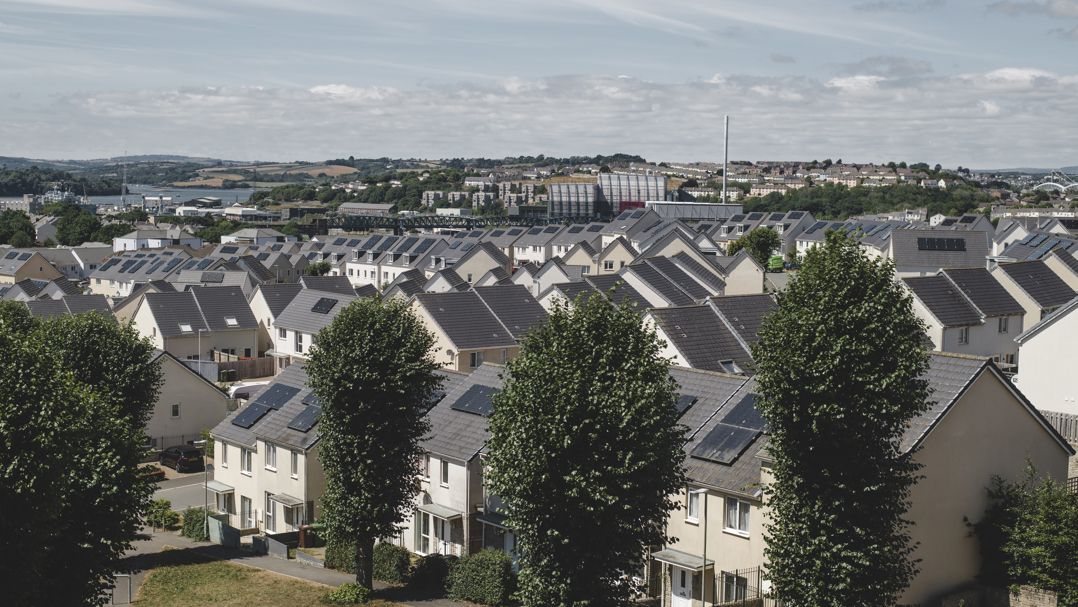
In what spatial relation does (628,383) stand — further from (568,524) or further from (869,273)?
(869,273)

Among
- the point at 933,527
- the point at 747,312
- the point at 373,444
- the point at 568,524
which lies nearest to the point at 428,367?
the point at 373,444

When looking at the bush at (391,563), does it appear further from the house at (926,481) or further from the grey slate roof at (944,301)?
the grey slate roof at (944,301)

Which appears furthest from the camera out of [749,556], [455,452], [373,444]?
[455,452]

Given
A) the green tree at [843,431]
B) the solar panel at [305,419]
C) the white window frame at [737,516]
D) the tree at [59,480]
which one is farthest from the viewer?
the solar panel at [305,419]

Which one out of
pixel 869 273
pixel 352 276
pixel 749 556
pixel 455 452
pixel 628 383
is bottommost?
pixel 749 556

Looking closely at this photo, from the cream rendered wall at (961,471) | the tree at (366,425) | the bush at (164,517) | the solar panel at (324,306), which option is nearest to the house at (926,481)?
the cream rendered wall at (961,471)

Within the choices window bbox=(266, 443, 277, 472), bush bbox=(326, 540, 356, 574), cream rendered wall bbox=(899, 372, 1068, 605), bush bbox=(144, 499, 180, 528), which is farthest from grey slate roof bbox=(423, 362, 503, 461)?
cream rendered wall bbox=(899, 372, 1068, 605)

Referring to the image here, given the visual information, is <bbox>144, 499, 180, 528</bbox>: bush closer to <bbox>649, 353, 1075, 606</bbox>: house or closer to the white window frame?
<bbox>649, 353, 1075, 606</bbox>: house
